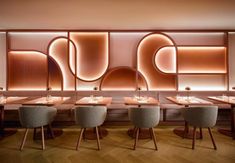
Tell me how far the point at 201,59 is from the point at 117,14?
8.81 feet

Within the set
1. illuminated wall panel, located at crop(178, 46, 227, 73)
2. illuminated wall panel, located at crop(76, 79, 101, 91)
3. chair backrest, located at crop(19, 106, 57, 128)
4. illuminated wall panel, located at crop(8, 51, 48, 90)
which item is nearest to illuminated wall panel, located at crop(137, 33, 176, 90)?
illuminated wall panel, located at crop(178, 46, 227, 73)

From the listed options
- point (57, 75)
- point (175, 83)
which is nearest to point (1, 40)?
point (57, 75)

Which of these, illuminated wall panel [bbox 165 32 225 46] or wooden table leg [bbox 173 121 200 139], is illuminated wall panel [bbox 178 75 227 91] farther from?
wooden table leg [bbox 173 121 200 139]

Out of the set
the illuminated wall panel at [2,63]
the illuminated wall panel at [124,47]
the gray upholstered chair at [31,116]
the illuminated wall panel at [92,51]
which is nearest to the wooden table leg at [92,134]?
the gray upholstered chair at [31,116]

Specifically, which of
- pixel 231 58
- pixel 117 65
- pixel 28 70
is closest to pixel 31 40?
pixel 28 70

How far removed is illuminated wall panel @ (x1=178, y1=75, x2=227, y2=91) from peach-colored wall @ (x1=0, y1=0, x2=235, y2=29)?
52.1 inches

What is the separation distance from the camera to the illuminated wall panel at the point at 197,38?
16.6 ft

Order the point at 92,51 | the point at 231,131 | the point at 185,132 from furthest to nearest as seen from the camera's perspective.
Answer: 1. the point at 92,51
2. the point at 231,131
3. the point at 185,132

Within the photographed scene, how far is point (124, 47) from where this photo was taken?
5098 mm

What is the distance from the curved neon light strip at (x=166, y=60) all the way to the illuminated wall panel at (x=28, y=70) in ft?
10.1

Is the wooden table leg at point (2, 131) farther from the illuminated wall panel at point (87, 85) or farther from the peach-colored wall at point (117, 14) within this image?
the peach-colored wall at point (117, 14)

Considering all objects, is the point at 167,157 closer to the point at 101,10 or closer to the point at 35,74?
the point at 101,10

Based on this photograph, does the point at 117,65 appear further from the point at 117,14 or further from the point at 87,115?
the point at 87,115

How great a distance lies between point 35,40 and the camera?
5.07m
